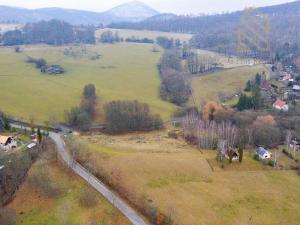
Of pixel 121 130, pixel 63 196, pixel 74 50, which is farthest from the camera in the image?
pixel 74 50

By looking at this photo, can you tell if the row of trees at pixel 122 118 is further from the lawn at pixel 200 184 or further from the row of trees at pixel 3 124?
the lawn at pixel 200 184

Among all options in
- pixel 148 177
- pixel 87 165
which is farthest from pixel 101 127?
pixel 148 177

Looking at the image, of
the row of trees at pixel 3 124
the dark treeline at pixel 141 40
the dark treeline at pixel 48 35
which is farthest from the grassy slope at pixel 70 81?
the dark treeline at pixel 141 40

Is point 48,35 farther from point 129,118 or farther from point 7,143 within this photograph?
point 7,143

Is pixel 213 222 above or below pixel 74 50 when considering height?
below

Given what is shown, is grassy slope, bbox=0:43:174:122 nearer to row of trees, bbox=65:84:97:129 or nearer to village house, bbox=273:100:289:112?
row of trees, bbox=65:84:97:129

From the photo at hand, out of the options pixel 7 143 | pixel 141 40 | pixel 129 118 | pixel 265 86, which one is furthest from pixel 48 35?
pixel 7 143

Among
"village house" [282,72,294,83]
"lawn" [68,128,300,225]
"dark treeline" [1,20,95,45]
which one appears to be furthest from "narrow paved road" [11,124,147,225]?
"dark treeline" [1,20,95,45]

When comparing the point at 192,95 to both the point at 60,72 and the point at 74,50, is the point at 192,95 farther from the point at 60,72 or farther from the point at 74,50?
the point at 74,50
